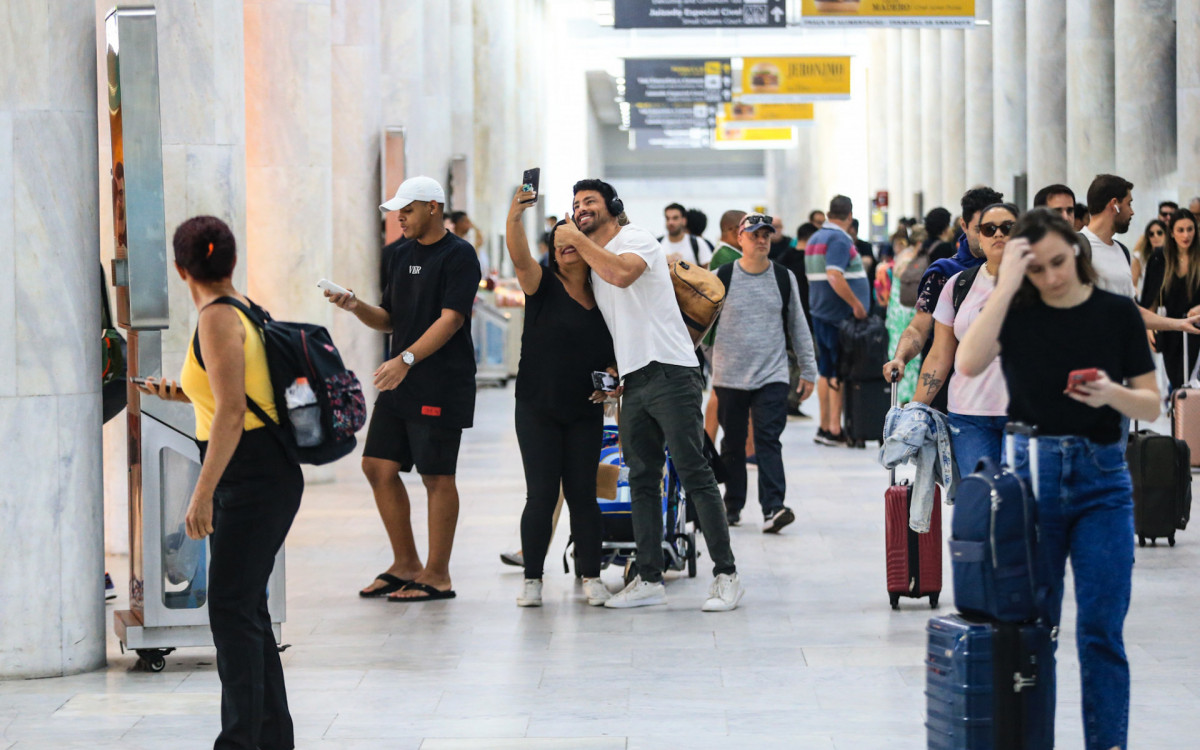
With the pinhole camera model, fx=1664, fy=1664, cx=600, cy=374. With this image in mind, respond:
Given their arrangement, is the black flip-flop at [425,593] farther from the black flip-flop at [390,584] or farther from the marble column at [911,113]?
the marble column at [911,113]

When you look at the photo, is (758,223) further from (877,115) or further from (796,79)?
(877,115)

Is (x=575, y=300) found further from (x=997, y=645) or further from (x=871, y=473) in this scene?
(x=871, y=473)

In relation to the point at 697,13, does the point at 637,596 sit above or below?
below

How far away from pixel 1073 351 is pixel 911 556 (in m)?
2.98

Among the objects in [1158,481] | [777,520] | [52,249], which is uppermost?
[52,249]

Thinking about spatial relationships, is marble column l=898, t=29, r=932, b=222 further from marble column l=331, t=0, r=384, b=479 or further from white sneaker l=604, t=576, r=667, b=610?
white sneaker l=604, t=576, r=667, b=610

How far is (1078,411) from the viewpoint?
13.4ft

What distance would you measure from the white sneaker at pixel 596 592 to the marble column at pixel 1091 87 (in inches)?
527

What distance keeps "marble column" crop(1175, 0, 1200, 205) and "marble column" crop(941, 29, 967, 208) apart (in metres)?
13.6

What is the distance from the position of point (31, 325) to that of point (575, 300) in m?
2.24

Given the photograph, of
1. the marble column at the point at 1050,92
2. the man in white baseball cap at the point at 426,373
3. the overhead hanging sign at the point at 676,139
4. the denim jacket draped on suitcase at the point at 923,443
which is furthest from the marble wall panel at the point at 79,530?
the overhead hanging sign at the point at 676,139

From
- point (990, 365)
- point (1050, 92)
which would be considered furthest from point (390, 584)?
point (1050, 92)

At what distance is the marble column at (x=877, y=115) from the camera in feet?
127

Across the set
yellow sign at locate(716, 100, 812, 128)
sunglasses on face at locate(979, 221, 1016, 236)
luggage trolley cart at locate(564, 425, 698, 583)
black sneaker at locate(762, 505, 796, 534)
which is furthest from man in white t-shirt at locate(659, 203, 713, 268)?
yellow sign at locate(716, 100, 812, 128)
